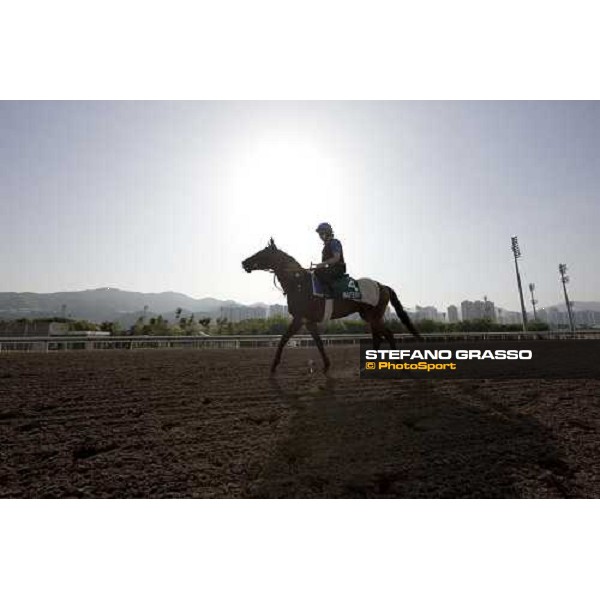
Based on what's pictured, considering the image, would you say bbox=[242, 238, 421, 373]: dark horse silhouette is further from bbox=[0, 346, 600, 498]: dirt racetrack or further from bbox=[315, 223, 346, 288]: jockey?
bbox=[0, 346, 600, 498]: dirt racetrack

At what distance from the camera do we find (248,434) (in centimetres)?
378

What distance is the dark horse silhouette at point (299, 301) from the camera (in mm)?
7207

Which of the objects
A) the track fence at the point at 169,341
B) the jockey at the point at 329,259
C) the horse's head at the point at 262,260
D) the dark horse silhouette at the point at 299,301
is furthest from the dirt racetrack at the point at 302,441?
the track fence at the point at 169,341

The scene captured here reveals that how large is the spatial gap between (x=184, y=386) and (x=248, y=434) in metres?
3.14

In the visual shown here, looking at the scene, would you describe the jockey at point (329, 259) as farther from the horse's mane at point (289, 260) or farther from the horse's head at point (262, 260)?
the horse's head at point (262, 260)

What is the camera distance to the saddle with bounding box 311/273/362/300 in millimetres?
7289

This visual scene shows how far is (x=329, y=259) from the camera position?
7328 mm

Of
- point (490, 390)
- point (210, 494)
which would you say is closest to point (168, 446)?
point (210, 494)

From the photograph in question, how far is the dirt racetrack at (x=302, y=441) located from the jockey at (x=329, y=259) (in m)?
2.41

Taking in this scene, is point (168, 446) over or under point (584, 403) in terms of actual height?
over

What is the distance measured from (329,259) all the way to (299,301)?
1.16m

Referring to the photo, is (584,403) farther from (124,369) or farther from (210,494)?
(124,369)

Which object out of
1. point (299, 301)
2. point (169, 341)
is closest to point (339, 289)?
point (299, 301)

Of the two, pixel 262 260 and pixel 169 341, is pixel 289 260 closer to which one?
pixel 262 260
